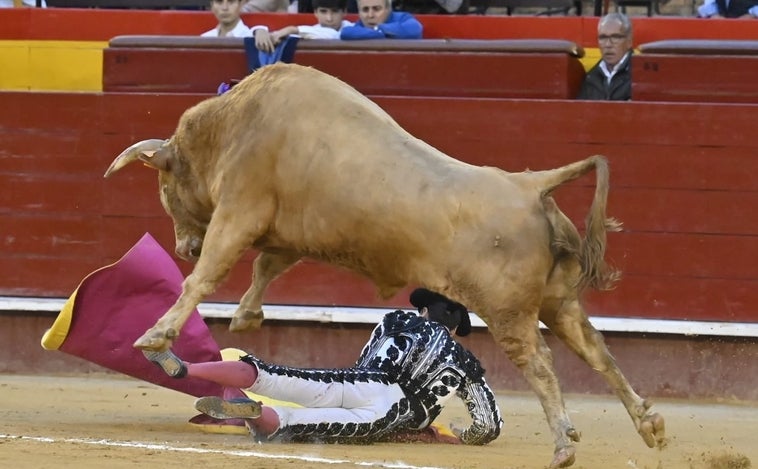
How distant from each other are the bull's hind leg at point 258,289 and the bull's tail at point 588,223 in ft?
3.40

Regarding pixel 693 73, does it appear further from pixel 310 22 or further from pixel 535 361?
pixel 535 361

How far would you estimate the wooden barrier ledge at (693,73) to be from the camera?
25.5 feet

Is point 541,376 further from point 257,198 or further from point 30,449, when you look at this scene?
point 30,449

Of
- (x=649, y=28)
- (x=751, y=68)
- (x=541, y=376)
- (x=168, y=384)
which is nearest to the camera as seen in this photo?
(x=541, y=376)

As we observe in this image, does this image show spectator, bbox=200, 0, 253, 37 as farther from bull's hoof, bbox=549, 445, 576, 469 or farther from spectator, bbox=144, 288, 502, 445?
bull's hoof, bbox=549, 445, 576, 469

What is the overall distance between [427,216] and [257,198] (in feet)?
2.11

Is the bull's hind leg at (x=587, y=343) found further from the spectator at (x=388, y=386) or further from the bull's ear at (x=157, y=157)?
the bull's ear at (x=157, y=157)

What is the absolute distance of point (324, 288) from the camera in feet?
26.8

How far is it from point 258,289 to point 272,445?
22.8 inches

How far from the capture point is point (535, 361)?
5.13m

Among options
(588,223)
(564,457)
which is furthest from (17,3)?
(564,457)

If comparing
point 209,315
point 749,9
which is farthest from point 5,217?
point 749,9

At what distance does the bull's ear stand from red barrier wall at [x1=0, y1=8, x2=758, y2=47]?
2.88 metres

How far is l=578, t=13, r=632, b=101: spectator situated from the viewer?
7691 mm
